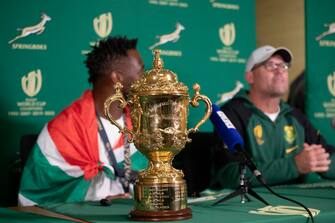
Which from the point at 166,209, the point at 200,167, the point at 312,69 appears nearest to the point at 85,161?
the point at 200,167

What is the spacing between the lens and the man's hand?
271 centimetres

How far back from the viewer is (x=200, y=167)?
3191 millimetres

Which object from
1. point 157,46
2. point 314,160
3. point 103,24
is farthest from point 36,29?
point 314,160

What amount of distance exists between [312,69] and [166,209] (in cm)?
332

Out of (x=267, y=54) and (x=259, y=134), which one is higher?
(x=267, y=54)

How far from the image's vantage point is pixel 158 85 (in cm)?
159

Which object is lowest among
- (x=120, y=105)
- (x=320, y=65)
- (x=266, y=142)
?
(x=266, y=142)

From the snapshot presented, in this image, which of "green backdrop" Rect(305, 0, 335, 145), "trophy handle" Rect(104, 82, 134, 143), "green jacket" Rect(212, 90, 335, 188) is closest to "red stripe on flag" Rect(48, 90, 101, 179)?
"green jacket" Rect(212, 90, 335, 188)

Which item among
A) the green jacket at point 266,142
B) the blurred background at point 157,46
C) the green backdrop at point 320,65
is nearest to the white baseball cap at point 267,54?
the green jacket at point 266,142

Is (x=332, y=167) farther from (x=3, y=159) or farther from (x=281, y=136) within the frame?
(x=3, y=159)

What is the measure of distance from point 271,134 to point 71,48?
4.56 feet

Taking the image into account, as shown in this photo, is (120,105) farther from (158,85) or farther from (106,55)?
(106,55)

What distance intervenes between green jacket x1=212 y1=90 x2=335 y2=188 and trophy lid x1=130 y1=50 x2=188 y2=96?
128 centimetres

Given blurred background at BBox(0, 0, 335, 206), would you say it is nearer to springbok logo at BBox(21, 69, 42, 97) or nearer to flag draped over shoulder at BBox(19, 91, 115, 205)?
springbok logo at BBox(21, 69, 42, 97)
